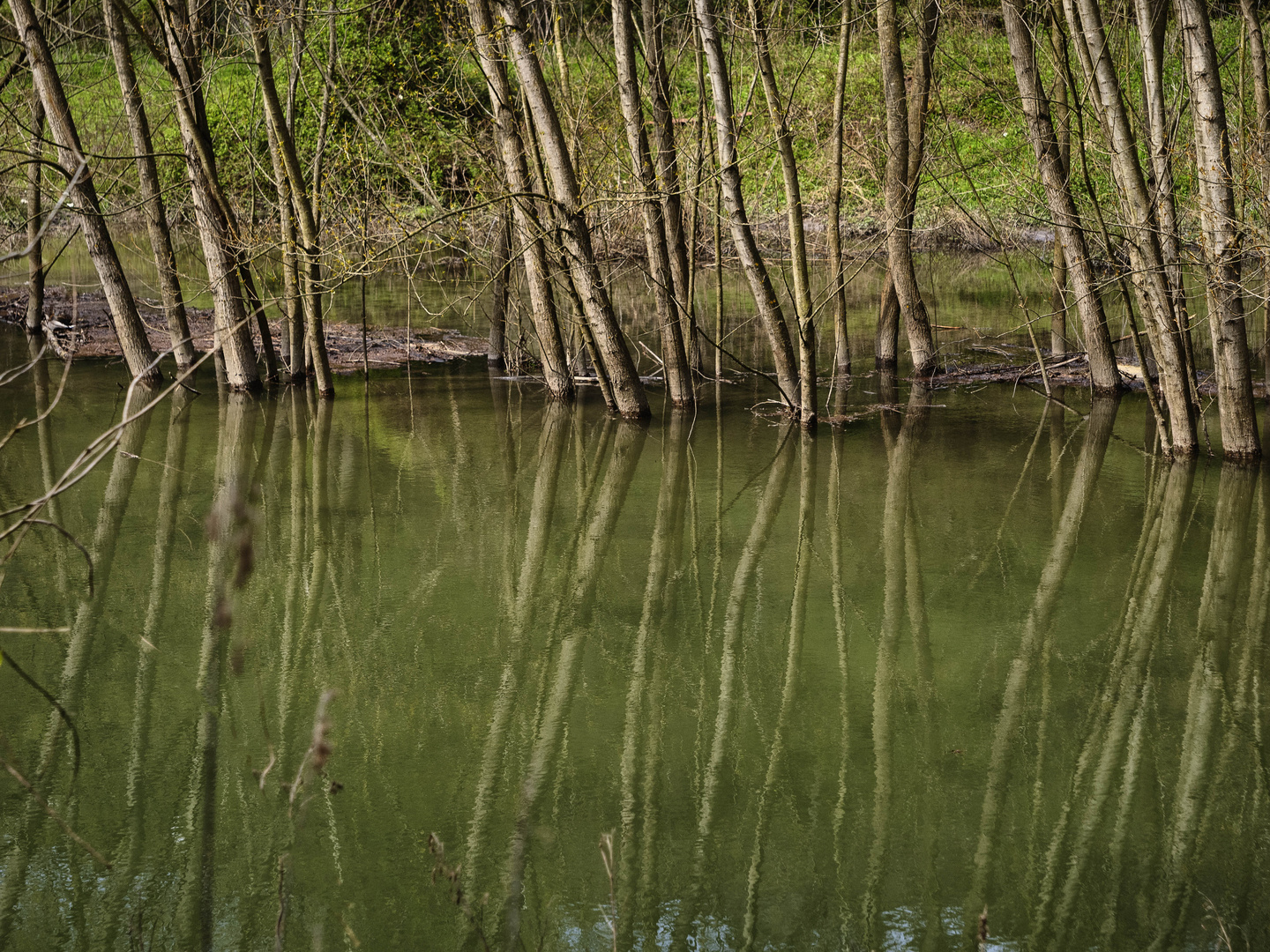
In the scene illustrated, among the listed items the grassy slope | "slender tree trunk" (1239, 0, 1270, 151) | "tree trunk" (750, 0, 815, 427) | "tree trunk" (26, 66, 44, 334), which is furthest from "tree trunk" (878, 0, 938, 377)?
"tree trunk" (26, 66, 44, 334)

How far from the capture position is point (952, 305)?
1886cm

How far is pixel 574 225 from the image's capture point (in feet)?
32.3

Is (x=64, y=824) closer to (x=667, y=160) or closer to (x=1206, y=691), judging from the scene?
(x=1206, y=691)

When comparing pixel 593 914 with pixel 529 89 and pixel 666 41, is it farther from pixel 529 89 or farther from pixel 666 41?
pixel 666 41

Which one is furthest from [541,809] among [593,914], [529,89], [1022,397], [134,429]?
[1022,397]

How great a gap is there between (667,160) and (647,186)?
28.7 inches

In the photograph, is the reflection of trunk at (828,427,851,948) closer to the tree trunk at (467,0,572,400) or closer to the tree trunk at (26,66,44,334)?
the tree trunk at (467,0,572,400)

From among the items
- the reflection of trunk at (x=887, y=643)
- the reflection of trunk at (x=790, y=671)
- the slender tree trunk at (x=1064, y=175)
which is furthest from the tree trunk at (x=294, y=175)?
the slender tree trunk at (x=1064, y=175)

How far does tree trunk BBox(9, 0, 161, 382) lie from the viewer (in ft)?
35.1

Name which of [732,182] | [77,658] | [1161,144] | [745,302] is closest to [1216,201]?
[1161,144]

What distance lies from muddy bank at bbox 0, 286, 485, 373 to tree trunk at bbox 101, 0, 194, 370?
1.56 meters

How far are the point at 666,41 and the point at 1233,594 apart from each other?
14561 mm

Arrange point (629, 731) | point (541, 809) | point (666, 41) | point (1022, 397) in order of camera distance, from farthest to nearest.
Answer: point (666, 41)
point (1022, 397)
point (629, 731)
point (541, 809)

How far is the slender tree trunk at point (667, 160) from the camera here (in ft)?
33.1
